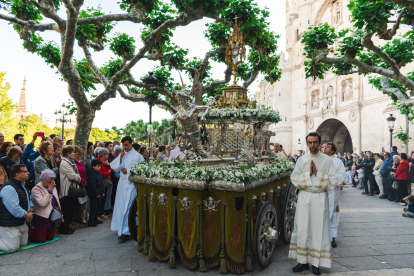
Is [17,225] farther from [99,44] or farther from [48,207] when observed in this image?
[99,44]

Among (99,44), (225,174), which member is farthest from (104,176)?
(99,44)

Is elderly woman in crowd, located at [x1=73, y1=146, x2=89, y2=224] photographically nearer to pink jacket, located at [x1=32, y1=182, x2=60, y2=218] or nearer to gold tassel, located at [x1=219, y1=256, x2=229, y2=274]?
pink jacket, located at [x1=32, y1=182, x2=60, y2=218]

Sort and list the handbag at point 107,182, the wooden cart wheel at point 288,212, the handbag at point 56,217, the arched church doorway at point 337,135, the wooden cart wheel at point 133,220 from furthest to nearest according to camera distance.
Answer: the arched church doorway at point 337,135
the handbag at point 107,182
the handbag at point 56,217
the wooden cart wheel at point 288,212
the wooden cart wheel at point 133,220

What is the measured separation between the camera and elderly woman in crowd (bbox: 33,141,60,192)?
20.1 feet

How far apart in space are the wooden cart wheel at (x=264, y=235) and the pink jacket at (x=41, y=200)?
14.4 feet

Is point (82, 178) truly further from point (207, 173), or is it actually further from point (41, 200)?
point (207, 173)

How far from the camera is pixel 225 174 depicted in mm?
4340

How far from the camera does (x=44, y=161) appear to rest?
6242 millimetres

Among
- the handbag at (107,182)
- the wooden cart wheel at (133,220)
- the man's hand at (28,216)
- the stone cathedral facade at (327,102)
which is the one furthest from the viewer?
the stone cathedral facade at (327,102)

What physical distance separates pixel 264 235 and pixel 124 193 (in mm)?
3362

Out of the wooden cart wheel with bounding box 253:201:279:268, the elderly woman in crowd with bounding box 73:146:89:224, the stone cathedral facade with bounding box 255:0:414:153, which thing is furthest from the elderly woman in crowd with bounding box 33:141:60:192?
the stone cathedral facade with bounding box 255:0:414:153

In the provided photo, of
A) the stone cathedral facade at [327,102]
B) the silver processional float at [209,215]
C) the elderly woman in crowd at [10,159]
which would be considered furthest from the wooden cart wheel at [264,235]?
the stone cathedral facade at [327,102]

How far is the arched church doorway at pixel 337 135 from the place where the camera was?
31.5 metres

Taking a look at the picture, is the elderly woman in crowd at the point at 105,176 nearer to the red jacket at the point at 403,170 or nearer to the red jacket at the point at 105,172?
the red jacket at the point at 105,172
